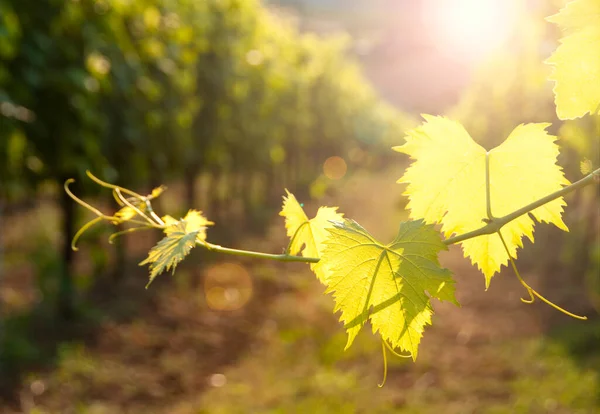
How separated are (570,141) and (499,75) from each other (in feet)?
17.5

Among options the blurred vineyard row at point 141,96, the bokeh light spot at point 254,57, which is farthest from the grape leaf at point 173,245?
the bokeh light spot at point 254,57

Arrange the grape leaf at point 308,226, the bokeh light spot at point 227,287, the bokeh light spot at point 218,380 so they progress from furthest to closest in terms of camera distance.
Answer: the bokeh light spot at point 227,287
the bokeh light spot at point 218,380
the grape leaf at point 308,226

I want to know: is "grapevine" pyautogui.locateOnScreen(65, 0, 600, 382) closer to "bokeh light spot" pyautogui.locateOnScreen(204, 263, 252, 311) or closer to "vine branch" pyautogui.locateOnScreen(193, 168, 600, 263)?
"vine branch" pyautogui.locateOnScreen(193, 168, 600, 263)

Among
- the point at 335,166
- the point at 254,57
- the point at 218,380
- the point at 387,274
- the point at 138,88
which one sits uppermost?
the point at 335,166

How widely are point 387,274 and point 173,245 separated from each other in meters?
0.24

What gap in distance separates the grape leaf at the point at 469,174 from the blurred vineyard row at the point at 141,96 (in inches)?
7.6

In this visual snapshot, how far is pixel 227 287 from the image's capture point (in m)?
9.55

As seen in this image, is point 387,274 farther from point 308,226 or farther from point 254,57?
point 254,57

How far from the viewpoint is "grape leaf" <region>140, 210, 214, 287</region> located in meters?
0.66

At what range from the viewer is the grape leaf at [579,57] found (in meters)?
0.66

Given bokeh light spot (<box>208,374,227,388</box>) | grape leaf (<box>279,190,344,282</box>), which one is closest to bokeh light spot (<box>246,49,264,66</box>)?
bokeh light spot (<box>208,374,227,388</box>)

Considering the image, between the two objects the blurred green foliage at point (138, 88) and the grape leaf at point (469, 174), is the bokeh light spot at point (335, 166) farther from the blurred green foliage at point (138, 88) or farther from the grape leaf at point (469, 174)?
the grape leaf at point (469, 174)

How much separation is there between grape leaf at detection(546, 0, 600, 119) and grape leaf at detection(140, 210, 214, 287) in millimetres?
413

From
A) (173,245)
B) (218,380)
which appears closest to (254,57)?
(218,380)
